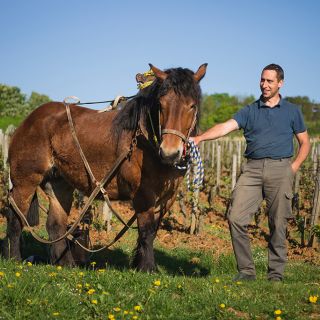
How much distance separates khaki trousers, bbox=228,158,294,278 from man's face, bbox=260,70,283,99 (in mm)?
680

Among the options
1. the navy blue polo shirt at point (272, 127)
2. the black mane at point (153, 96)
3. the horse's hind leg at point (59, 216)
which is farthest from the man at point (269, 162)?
the horse's hind leg at point (59, 216)

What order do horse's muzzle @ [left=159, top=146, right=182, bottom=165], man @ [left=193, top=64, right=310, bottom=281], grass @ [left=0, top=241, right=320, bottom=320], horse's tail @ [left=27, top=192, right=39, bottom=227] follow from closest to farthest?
1. grass @ [left=0, top=241, right=320, bottom=320]
2. horse's muzzle @ [left=159, top=146, right=182, bottom=165]
3. man @ [left=193, top=64, right=310, bottom=281]
4. horse's tail @ [left=27, top=192, right=39, bottom=227]

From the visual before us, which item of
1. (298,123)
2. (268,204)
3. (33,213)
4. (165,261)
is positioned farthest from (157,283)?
(33,213)

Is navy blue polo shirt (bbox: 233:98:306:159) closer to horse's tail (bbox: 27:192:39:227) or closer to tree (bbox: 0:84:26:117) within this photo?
horse's tail (bbox: 27:192:39:227)

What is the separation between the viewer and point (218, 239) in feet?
30.8

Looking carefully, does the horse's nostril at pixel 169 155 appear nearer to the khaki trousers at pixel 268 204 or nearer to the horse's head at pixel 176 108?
the horse's head at pixel 176 108

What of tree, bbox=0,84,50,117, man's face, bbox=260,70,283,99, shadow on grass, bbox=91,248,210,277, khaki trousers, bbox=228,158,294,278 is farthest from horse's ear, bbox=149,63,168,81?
tree, bbox=0,84,50,117

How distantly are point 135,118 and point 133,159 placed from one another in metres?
0.47

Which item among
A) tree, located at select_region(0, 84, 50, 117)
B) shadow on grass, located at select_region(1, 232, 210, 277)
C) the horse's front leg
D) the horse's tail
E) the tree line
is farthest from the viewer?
tree, located at select_region(0, 84, 50, 117)

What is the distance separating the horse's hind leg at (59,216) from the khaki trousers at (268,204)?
2.70m

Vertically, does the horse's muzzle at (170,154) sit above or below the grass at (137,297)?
above

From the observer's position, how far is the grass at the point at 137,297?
3688mm

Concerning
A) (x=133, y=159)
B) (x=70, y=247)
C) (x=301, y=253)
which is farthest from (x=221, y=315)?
(x=301, y=253)

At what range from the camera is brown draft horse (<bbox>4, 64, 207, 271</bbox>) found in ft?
14.9
